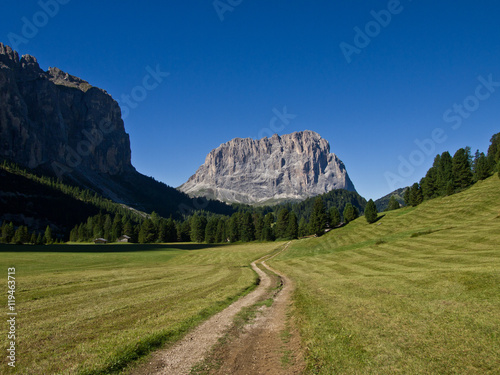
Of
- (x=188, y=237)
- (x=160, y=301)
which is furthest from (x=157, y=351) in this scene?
(x=188, y=237)

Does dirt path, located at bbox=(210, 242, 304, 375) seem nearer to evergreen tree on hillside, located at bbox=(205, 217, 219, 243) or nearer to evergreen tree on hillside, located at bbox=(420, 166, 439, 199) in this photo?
evergreen tree on hillside, located at bbox=(420, 166, 439, 199)

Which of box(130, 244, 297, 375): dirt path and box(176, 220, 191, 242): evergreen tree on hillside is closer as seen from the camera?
box(130, 244, 297, 375): dirt path

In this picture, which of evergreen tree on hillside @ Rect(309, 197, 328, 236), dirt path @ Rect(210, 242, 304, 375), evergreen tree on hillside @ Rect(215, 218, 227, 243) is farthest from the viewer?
evergreen tree on hillside @ Rect(215, 218, 227, 243)

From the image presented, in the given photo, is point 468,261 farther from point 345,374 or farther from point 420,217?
point 420,217

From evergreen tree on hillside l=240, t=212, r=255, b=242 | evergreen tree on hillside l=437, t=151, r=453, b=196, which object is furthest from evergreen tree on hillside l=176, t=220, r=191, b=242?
evergreen tree on hillside l=437, t=151, r=453, b=196

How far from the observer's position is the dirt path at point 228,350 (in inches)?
376

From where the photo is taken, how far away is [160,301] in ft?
65.2

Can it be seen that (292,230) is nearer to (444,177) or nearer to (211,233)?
(211,233)

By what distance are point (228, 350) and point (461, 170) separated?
357 ft

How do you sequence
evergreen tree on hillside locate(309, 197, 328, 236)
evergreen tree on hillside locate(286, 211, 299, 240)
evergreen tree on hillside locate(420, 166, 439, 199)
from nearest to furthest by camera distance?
evergreen tree on hillside locate(420, 166, 439, 199), evergreen tree on hillside locate(309, 197, 328, 236), evergreen tree on hillside locate(286, 211, 299, 240)

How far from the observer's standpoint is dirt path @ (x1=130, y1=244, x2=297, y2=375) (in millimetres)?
9547

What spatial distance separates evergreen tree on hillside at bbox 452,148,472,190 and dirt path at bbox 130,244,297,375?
101602 mm

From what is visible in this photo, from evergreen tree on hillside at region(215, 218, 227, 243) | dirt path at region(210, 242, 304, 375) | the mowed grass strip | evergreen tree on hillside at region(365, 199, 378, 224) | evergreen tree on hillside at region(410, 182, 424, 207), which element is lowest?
dirt path at region(210, 242, 304, 375)

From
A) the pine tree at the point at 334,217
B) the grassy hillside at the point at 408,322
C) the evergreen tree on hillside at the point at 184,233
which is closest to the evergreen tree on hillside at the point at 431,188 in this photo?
the pine tree at the point at 334,217
